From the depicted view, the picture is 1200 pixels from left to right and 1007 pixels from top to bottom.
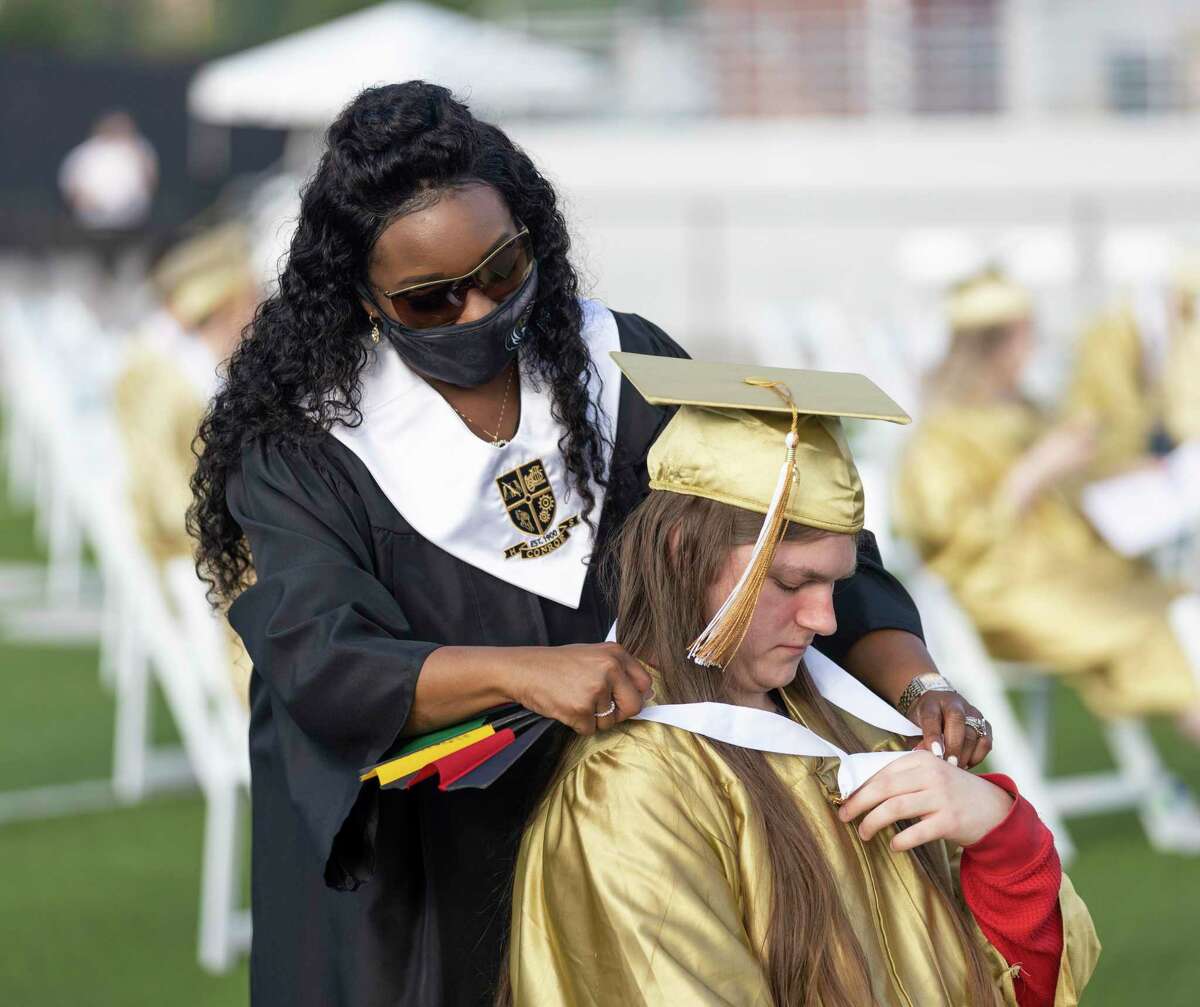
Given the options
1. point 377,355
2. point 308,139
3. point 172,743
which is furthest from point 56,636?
point 308,139

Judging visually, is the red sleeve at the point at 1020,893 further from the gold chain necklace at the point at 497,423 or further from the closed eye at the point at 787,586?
the gold chain necklace at the point at 497,423

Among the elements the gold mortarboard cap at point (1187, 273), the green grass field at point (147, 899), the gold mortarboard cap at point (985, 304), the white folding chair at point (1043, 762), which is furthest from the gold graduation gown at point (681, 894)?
the gold mortarboard cap at point (1187, 273)

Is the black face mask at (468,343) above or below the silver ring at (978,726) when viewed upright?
above

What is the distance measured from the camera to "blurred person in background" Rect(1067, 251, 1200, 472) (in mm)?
7621

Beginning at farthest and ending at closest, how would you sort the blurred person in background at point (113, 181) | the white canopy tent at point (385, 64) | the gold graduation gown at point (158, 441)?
the blurred person in background at point (113, 181)
the white canopy tent at point (385, 64)
the gold graduation gown at point (158, 441)

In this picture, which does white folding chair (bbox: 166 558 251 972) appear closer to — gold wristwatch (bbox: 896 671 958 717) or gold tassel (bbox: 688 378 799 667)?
gold wristwatch (bbox: 896 671 958 717)

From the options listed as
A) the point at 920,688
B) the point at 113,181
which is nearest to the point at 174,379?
the point at 920,688

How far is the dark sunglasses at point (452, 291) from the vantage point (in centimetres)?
262

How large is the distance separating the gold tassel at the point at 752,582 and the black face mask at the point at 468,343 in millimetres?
431

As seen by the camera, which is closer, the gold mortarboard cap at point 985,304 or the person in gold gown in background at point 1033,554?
the person in gold gown in background at point 1033,554

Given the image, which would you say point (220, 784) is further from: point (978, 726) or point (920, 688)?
point (978, 726)

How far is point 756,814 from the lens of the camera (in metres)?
2.42

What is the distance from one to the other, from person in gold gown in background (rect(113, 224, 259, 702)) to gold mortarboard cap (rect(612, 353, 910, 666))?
4.67 meters

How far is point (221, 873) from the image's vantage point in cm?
531
